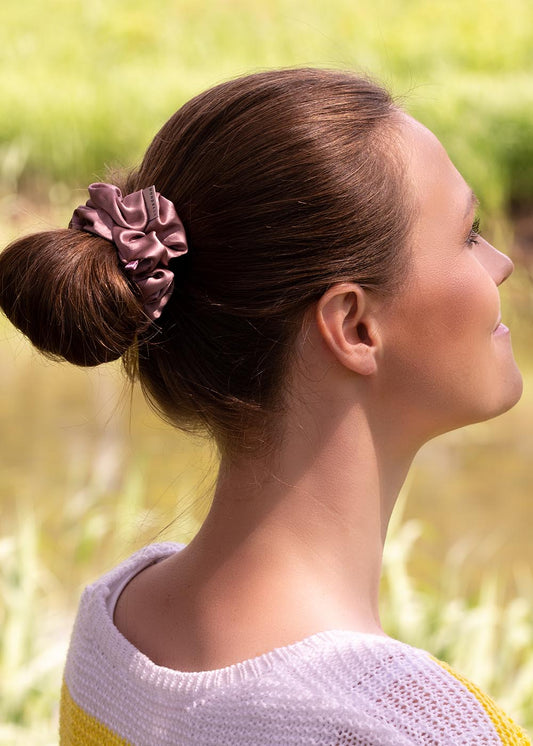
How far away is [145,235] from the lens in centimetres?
129

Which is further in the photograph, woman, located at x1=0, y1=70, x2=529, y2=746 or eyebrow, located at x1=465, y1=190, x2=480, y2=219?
eyebrow, located at x1=465, y1=190, x2=480, y2=219

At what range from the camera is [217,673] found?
1159mm

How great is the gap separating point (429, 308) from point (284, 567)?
0.34 m

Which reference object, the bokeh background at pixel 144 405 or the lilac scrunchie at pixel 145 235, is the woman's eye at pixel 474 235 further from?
the lilac scrunchie at pixel 145 235

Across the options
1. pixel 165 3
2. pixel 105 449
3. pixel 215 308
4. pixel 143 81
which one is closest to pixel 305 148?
pixel 215 308

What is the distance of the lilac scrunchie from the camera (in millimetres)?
1285

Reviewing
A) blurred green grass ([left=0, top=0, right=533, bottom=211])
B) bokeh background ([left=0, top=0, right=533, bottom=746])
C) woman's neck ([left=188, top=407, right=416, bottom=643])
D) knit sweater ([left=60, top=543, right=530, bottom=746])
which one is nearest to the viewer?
knit sweater ([left=60, top=543, right=530, bottom=746])

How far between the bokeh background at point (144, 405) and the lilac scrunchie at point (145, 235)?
0.71 feet

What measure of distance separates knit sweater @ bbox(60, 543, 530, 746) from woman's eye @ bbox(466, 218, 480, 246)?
0.50m

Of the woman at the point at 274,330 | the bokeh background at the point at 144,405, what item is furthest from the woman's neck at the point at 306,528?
the bokeh background at the point at 144,405

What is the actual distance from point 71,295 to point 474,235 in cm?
50

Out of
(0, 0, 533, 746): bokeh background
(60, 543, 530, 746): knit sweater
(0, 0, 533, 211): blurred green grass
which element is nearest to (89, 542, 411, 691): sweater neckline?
(60, 543, 530, 746): knit sweater

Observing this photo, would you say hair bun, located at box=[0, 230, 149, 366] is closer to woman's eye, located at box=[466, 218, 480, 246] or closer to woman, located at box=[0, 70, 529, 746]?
woman, located at box=[0, 70, 529, 746]

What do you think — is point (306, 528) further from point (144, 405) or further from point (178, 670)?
point (144, 405)
